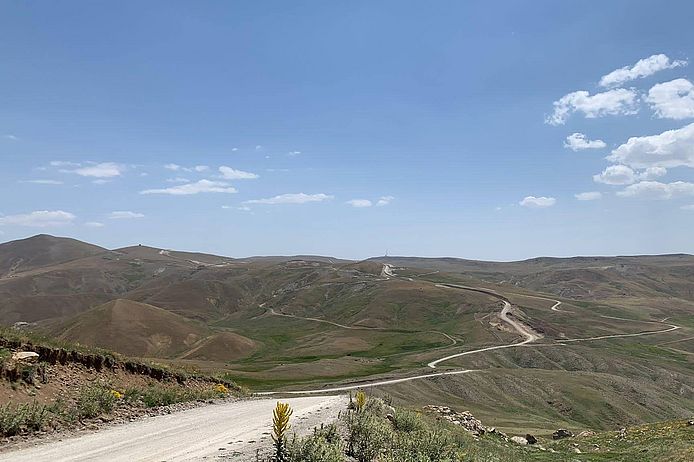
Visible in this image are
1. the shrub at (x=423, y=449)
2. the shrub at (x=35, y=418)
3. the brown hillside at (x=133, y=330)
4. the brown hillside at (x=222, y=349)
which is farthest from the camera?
the brown hillside at (x=133, y=330)

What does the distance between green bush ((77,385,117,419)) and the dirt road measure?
125cm

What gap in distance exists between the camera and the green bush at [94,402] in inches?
641

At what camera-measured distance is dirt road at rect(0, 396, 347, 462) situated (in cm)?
1196

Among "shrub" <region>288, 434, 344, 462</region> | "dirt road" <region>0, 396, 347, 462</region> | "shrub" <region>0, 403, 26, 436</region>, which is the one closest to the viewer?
"shrub" <region>288, 434, 344, 462</region>

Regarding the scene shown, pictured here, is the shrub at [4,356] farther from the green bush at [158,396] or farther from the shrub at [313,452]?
the shrub at [313,452]

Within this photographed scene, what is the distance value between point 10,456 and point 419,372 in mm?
61123

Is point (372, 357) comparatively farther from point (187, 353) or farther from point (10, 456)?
point (10, 456)

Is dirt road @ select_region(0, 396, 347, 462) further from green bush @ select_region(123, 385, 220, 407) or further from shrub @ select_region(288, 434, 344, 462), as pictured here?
shrub @ select_region(288, 434, 344, 462)

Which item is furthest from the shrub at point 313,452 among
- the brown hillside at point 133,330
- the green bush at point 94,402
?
the brown hillside at point 133,330

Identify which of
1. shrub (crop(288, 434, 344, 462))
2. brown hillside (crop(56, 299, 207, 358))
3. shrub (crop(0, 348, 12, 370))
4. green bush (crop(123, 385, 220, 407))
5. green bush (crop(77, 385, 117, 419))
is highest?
shrub (crop(0, 348, 12, 370))

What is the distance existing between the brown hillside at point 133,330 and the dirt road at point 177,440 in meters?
98.9

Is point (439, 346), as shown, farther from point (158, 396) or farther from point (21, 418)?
point (21, 418)

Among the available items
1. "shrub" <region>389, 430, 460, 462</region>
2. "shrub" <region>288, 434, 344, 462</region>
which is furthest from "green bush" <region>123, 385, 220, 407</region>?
"shrub" <region>288, 434, 344, 462</region>

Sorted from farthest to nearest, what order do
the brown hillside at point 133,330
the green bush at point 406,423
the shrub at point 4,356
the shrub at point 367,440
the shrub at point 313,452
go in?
the brown hillside at point 133,330
the green bush at point 406,423
the shrub at point 4,356
the shrub at point 367,440
the shrub at point 313,452
